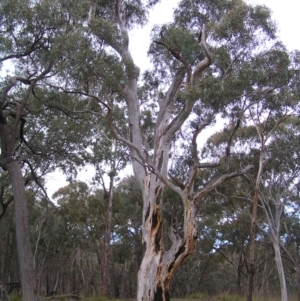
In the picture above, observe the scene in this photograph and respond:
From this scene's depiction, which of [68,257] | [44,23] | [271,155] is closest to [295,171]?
[271,155]

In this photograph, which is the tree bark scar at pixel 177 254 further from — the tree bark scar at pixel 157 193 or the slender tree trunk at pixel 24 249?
the slender tree trunk at pixel 24 249

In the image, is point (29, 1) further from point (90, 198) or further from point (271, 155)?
point (90, 198)

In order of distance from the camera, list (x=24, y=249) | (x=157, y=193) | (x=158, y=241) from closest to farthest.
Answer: (x=24, y=249), (x=158, y=241), (x=157, y=193)

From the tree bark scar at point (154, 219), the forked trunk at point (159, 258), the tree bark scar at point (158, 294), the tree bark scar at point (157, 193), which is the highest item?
the tree bark scar at point (157, 193)

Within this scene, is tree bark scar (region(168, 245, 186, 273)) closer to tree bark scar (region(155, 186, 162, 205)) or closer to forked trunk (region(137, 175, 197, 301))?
forked trunk (region(137, 175, 197, 301))

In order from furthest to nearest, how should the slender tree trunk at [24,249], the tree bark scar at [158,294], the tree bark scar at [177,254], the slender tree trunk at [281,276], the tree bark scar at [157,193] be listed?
the slender tree trunk at [281,276]
the tree bark scar at [157,193]
the tree bark scar at [177,254]
the tree bark scar at [158,294]
the slender tree trunk at [24,249]

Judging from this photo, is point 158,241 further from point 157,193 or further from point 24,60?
point 24,60

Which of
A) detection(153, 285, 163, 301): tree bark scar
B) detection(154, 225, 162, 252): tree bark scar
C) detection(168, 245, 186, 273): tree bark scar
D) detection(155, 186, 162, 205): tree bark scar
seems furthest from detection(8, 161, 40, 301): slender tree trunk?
detection(155, 186, 162, 205): tree bark scar

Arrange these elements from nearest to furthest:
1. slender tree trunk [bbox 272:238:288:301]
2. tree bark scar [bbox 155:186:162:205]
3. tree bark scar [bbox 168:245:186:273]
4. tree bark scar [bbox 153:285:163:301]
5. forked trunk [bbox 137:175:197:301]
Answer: tree bark scar [bbox 153:285:163:301] → forked trunk [bbox 137:175:197:301] → tree bark scar [bbox 168:245:186:273] → tree bark scar [bbox 155:186:162:205] → slender tree trunk [bbox 272:238:288:301]

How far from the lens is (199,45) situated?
504 inches

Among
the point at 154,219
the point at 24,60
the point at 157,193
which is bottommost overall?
the point at 154,219

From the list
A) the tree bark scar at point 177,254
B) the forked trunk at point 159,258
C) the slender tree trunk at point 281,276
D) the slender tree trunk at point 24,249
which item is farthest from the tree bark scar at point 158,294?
the slender tree trunk at point 281,276

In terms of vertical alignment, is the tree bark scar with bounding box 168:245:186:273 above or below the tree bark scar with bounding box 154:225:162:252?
below

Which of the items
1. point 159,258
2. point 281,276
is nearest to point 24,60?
point 159,258
